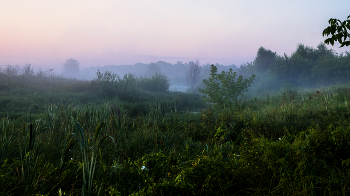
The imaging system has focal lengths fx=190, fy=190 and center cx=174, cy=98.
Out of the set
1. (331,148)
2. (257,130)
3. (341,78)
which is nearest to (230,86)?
(257,130)

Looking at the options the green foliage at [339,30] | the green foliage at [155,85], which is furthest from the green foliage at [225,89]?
the green foliage at [155,85]

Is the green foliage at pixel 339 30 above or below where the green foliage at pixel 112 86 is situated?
above

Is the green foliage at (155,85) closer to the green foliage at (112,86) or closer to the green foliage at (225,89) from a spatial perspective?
the green foliage at (112,86)

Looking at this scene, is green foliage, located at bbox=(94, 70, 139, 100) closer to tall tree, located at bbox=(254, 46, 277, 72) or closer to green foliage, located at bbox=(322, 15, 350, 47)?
green foliage, located at bbox=(322, 15, 350, 47)

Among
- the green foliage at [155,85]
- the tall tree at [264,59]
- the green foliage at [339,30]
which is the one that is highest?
the tall tree at [264,59]

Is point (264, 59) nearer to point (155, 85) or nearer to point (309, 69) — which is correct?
point (309, 69)

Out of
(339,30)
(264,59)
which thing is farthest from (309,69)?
(339,30)

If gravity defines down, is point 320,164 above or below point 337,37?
below

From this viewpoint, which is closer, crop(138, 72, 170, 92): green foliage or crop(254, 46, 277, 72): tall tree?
crop(138, 72, 170, 92): green foliage

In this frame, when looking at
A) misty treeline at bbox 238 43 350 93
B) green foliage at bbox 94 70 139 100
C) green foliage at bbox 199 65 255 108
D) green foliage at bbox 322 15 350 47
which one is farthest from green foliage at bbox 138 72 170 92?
green foliage at bbox 322 15 350 47

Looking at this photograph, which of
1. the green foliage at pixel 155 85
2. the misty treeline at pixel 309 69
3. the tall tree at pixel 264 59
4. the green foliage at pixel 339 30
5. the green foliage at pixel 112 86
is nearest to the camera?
the green foliage at pixel 339 30

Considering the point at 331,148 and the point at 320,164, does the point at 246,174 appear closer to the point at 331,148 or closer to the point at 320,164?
the point at 320,164

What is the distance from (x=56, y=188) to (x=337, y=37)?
13.5 ft

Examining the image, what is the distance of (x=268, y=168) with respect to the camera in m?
2.34
